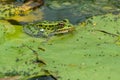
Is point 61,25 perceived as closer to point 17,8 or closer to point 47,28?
point 47,28

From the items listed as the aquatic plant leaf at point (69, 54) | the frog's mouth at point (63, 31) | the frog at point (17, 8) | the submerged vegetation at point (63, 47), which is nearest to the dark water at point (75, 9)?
the submerged vegetation at point (63, 47)

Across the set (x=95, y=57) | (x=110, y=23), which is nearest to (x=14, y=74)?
(x=95, y=57)

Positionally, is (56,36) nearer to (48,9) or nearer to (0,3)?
(48,9)

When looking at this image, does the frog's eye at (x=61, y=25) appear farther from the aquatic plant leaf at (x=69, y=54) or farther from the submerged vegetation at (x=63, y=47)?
the aquatic plant leaf at (x=69, y=54)

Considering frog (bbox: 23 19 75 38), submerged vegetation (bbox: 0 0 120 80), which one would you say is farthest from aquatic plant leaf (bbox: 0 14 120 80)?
frog (bbox: 23 19 75 38)

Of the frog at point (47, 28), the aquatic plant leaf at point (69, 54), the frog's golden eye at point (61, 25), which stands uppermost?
the frog's golden eye at point (61, 25)

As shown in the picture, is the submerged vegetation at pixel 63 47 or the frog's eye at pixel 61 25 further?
the frog's eye at pixel 61 25

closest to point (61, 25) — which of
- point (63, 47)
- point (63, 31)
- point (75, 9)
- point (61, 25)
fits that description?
point (61, 25)
